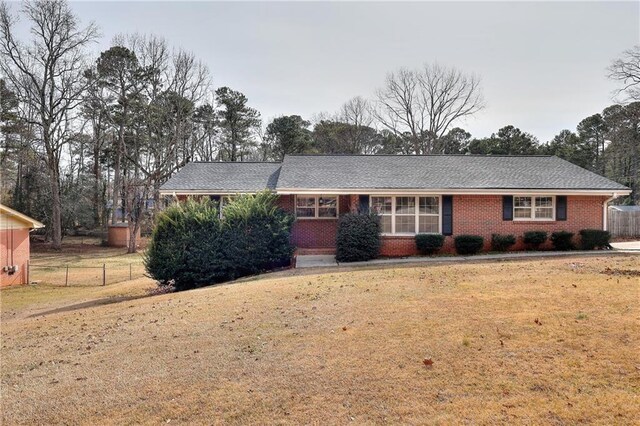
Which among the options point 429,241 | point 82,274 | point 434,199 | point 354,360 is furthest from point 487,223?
point 82,274

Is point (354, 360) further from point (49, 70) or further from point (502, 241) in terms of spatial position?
point (49, 70)

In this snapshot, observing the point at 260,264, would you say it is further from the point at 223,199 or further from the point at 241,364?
the point at 241,364

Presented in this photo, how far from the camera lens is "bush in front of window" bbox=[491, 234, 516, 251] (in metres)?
17.0

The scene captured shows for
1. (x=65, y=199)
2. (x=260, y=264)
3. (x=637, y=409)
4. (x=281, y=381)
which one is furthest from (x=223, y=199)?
(x=65, y=199)

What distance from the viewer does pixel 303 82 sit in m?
24.6

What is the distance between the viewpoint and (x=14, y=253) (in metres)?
20.4

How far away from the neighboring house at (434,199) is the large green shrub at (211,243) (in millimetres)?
2798

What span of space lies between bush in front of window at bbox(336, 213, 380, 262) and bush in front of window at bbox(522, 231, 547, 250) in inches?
252

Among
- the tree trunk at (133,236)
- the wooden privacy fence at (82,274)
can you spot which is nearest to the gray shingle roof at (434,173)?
the wooden privacy fence at (82,274)

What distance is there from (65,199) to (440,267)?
126 feet

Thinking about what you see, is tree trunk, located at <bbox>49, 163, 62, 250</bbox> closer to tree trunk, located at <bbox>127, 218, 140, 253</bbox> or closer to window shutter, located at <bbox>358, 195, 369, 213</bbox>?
tree trunk, located at <bbox>127, 218, 140, 253</bbox>

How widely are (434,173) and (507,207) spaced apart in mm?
3542

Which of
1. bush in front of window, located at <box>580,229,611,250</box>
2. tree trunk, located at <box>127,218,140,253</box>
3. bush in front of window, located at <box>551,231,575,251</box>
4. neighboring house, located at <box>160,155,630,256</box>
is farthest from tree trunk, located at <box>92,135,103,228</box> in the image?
bush in front of window, located at <box>580,229,611,250</box>

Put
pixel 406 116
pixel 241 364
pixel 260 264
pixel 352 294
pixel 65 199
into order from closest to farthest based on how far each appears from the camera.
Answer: pixel 241 364, pixel 352 294, pixel 260 264, pixel 65 199, pixel 406 116
